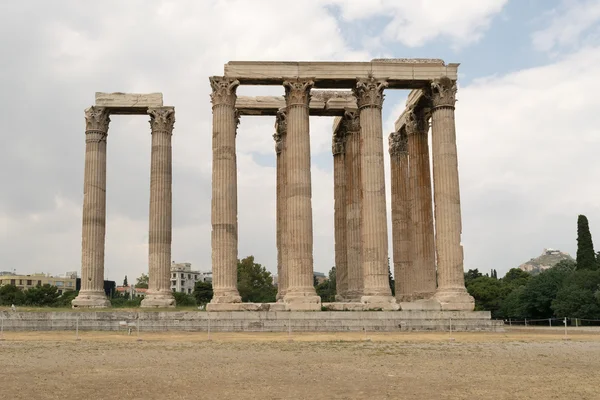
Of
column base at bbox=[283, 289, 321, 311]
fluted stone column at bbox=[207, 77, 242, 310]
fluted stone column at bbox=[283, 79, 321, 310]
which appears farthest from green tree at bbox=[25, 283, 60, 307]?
column base at bbox=[283, 289, 321, 311]

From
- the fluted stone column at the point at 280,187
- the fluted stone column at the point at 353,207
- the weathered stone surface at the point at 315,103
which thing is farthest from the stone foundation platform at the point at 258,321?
the weathered stone surface at the point at 315,103

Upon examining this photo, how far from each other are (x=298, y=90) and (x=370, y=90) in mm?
5137

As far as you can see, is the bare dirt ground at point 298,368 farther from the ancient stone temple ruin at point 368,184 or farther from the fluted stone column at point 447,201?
the fluted stone column at point 447,201

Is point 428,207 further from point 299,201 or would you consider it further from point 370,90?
point 299,201

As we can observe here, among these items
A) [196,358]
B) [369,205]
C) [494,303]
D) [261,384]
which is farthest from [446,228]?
[494,303]

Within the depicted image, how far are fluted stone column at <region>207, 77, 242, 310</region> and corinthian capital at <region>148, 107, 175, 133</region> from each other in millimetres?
6730

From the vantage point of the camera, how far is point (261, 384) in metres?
18.7

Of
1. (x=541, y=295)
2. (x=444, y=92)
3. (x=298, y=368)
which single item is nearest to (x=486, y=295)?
(x=541, y=295)

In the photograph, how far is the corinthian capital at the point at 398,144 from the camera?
5706 cm

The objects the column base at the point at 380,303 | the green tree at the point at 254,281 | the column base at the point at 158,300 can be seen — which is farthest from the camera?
the green tree at the point at 254,281

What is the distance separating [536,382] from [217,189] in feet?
100.0

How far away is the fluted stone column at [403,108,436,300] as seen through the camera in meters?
51.9

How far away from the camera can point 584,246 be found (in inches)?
3442

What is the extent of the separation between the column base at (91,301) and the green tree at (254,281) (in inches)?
2476
